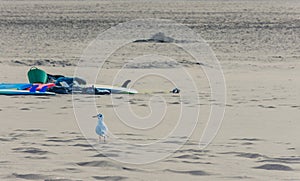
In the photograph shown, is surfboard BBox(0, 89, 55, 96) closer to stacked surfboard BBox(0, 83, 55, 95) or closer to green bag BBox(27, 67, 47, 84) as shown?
stacked surfboard BBox(0, 83, 55, 95)

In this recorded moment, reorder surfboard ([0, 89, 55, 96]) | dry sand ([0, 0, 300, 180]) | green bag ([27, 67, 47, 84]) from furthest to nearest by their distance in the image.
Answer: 1. green bag ([27, 67, 47, 84])
2. surfboard ([0, 89, 55, 96])
3. dry sand ([0, 0, 300, 180])

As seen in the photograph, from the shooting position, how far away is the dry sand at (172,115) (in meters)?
8.85

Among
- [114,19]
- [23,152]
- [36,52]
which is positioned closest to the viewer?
[23,152]

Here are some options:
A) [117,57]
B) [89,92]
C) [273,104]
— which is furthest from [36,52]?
[273,104]

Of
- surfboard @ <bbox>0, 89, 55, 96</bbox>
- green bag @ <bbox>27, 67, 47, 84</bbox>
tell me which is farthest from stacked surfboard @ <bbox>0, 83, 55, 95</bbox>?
green bag @ <bbox>27, 67, 47, 84</bbox>

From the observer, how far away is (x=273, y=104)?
1382cm

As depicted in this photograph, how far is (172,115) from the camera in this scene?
12.7 metres

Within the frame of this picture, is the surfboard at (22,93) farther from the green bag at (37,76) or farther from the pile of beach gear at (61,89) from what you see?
the green bag at (37,76)

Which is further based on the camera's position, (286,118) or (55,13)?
(55,13)

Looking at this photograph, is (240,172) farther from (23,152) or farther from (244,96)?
(244,96)

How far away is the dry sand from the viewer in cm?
885

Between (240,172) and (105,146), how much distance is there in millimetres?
1866

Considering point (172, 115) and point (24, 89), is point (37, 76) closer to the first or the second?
point (24, 89)

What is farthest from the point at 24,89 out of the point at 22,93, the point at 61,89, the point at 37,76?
the point at 37,76
